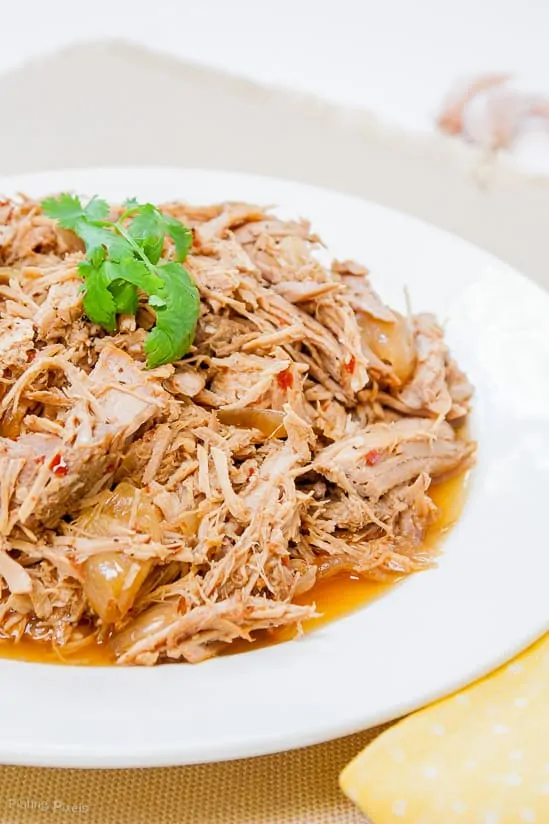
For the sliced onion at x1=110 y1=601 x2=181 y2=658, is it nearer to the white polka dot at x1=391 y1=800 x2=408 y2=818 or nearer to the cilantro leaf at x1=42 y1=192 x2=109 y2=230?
the white polka dot at x1=391 y1=800 x2=408 y2=818

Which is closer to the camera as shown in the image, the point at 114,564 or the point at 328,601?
the point at 114,564

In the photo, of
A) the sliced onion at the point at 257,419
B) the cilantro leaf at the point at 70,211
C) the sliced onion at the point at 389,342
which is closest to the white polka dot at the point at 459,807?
the sliced onion at the point at 257,419

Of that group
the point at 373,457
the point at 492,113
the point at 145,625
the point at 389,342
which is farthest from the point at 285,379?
the point at 492,113

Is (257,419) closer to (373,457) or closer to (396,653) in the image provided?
(373,457)

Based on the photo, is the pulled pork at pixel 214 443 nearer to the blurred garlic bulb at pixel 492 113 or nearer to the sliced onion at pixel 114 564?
the sliced onion at pixel 114 564

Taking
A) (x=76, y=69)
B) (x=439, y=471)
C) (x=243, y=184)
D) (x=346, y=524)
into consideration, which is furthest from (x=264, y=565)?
(x=76, y=69)

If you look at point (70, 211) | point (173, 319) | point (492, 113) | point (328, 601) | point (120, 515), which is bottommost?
point (328, 601)

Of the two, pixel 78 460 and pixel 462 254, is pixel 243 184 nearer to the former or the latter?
pixel 462 254
